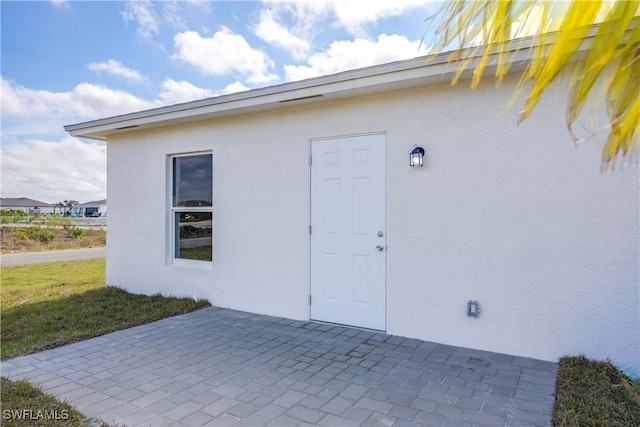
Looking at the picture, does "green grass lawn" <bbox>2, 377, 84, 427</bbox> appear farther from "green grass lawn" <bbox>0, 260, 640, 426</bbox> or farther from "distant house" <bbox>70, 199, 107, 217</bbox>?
"distant house" <bbox>70, 199, 107, 217</bbox>

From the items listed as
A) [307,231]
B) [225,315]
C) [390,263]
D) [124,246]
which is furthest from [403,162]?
[124,246]

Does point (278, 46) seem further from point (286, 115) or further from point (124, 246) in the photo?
point (124, 246)

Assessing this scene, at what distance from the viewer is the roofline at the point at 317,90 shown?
391 centimetres

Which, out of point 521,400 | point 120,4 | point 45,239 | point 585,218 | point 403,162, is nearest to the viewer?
point 521,400

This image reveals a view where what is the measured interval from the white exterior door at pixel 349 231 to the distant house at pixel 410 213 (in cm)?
2

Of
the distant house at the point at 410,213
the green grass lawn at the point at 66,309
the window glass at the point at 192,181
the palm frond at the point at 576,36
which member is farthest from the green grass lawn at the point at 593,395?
the window glass at the point at 192,181

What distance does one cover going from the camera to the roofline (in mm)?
3906

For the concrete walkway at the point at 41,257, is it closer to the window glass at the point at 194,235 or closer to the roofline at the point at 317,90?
the roofline at the point at 317,90

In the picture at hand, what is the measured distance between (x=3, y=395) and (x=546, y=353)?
16.4 feet

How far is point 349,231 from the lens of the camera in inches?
198

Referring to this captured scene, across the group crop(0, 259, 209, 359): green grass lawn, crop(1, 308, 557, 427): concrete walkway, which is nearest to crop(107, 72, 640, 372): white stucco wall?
crop(1, 308, 557, 427): concrete walkway

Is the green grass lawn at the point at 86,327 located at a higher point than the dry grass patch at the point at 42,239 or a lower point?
lower

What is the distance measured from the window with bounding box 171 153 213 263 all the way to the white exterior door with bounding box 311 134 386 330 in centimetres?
213

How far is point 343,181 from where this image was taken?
5074 millimetres
